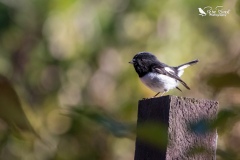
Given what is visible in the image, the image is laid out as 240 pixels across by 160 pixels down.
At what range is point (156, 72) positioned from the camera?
5016mm

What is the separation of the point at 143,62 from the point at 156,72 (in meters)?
0.15

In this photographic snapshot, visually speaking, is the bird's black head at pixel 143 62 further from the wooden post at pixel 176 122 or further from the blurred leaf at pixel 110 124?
the blurred leaf at pixel 110 124

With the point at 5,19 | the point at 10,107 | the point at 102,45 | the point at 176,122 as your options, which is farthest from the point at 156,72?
the point at 10,107

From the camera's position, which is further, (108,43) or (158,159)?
(108,43)

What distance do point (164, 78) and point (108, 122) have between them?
416cm

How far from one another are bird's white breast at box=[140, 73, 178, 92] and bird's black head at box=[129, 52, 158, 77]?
6 centimetres

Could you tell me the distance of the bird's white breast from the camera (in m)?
4.77

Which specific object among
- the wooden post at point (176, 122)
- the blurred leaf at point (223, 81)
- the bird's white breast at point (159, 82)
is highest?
the bird's white breast at point (159, 82)

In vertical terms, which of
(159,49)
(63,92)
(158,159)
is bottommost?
(158,159)

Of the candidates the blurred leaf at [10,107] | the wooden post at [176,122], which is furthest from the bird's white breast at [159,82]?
the blurred leaf at [10,107]

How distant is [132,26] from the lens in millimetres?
4875

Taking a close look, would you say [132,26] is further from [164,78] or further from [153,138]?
[153,138]

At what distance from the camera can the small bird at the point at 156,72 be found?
476cm

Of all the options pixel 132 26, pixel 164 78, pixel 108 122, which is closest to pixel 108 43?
pixel 132 26
